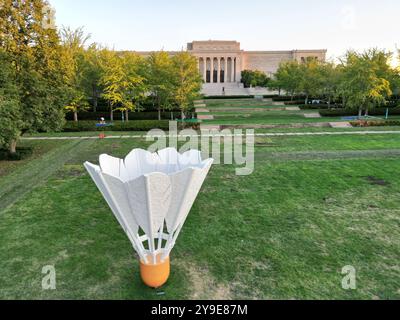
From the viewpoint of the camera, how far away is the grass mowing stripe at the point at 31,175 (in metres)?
9.49

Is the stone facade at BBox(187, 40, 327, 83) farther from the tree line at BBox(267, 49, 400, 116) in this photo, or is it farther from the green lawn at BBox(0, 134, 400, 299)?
the green lawn at BBox(0, 134, 400, 299)

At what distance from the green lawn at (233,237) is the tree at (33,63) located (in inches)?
113

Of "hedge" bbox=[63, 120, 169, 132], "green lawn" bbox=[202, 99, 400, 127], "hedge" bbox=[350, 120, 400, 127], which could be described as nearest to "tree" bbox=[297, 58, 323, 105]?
"green lawn" bbox=[202, 99, 400, 127]

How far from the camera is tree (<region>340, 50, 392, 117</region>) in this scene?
85.3 feet

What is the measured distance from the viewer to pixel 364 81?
26.1m

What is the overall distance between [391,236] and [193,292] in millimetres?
4525

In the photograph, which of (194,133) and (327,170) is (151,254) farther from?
(194,133)

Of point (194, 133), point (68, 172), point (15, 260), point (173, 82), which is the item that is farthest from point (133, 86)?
point (15, 260)

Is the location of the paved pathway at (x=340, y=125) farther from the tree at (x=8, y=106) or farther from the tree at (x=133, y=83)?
the tree at (x=8, y=106)

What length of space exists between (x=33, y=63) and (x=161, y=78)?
1359 cm

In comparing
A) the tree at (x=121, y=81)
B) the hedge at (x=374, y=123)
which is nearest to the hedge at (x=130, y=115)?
the tree at (x=121, y=81)

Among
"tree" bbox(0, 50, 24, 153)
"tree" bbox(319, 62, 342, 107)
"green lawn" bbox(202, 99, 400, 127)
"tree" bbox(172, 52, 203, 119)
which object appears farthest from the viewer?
"tree" bbox(319, 62, 342, 107)

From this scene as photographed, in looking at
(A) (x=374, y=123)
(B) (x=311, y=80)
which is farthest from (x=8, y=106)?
(B) (x=311, y=80)

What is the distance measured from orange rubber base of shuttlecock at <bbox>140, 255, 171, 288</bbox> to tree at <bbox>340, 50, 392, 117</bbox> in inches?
1012
